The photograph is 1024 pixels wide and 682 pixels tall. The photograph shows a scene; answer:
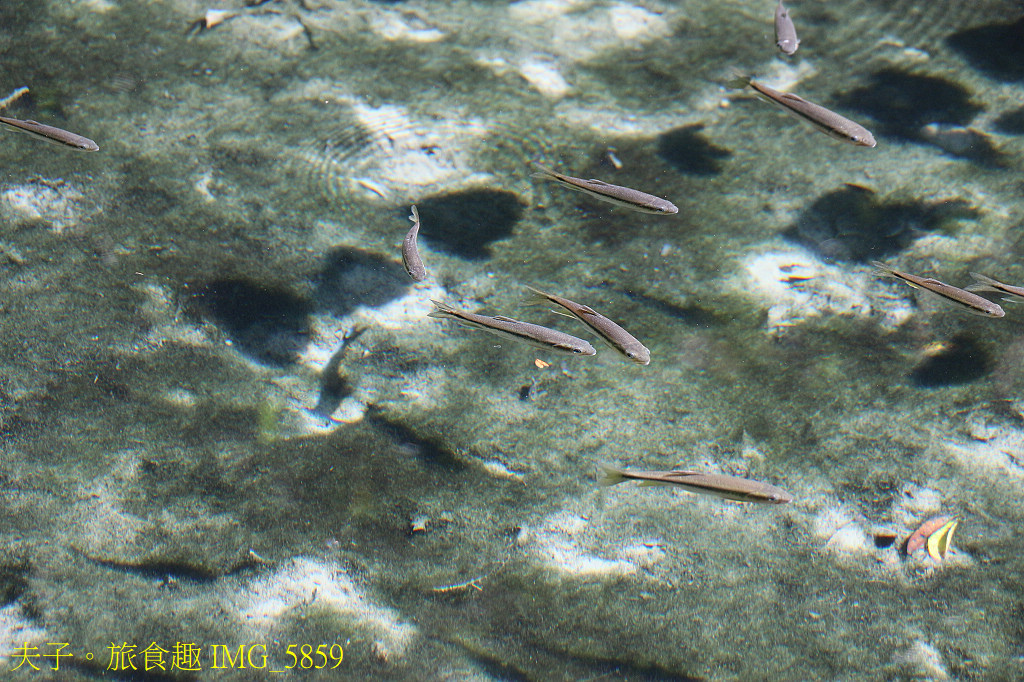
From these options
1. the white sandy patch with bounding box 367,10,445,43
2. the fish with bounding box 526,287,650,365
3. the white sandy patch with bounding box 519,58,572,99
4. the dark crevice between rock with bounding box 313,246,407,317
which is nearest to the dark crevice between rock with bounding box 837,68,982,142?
the white sandy patch with bounding box 519,58,572,99

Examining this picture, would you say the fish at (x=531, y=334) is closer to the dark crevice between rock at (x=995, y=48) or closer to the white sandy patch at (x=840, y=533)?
the white sandy patch at (x=840, y=533)

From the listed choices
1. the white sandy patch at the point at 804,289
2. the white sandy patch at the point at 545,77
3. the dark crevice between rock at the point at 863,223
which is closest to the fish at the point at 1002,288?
the white sandy patch at the point at 804,289

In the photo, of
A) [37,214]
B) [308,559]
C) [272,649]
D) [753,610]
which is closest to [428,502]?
[308,559]

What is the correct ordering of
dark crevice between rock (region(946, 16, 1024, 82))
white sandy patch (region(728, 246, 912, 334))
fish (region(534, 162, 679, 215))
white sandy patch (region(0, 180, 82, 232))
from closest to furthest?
fish (region(534, 162, 679, 215)) → white sandy patch (region(728, 246, 912, 334)) → white sandy patch (region(0, 180, 82, 232)) → dark crevice between rock (region(946, 16, 1024, 82))

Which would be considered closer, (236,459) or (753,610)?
(753,610)

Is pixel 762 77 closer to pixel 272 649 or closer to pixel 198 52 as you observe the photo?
pixel 198 52

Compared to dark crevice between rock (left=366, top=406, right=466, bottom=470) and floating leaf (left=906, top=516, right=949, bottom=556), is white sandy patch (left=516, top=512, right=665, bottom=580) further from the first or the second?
floating leaf (left=906, top=516, right=949, bottom=556)
